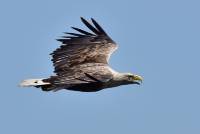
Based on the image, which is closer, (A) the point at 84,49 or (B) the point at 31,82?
(B) the point at 31,82

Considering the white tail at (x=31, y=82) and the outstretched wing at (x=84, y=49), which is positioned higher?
the outstretched wing at (x=84, y=49)

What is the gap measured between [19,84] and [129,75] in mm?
2826

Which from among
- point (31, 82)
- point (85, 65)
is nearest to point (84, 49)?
point (85, 65)

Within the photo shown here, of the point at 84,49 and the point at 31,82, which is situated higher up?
the point at 84,49

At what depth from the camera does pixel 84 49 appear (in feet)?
72.6

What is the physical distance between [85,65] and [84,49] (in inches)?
43.1

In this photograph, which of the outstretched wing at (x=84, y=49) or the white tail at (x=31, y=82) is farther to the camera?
the outstretched wing at (x=84, y=49)

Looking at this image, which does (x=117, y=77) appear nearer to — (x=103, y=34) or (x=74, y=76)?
(x=74, y=76)

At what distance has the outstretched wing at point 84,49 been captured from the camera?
70.5 ft

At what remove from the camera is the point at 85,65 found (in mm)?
21141

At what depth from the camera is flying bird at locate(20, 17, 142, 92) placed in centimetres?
1973

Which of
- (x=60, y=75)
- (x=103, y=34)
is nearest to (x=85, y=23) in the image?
(x=103, y=34)

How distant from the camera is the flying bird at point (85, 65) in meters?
19.7

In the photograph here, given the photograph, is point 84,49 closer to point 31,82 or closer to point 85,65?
point 85,65
